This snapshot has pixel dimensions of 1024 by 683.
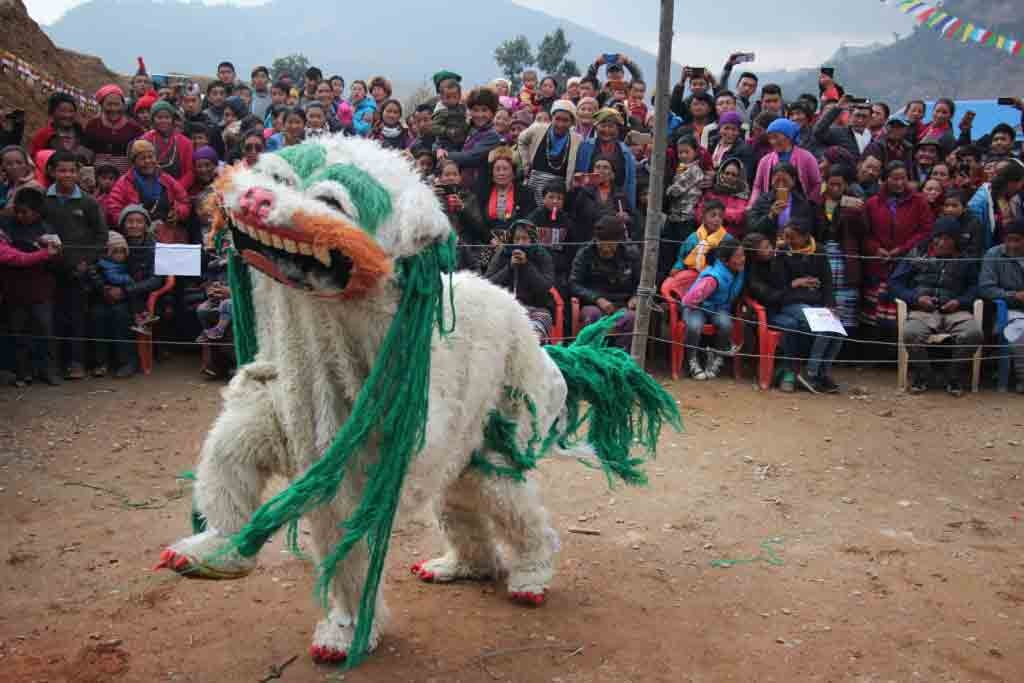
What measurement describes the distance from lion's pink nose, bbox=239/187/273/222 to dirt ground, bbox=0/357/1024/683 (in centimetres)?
164

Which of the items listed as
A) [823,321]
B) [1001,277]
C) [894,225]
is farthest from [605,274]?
[1001,277]

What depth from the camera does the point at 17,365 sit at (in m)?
6.20

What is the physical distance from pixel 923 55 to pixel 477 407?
58.4 metres

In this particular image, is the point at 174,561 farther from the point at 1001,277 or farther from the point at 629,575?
the point at 1001,277

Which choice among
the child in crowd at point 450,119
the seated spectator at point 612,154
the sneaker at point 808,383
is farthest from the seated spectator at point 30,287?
the sneaker at point 808,383

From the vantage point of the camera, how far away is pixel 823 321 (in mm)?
6598

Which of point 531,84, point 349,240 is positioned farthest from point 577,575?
point 531,84

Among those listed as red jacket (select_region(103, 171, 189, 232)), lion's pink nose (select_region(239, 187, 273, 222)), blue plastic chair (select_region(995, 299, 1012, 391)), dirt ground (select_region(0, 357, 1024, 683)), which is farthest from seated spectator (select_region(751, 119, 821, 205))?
lion's pink nose (select_region(239, 187, 273, 222))

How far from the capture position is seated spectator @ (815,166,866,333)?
23.3 feet

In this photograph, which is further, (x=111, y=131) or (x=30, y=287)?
(x=111, y=131)

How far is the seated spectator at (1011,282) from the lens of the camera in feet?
21.8

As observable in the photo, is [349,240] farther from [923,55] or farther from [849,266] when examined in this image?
[923,55]

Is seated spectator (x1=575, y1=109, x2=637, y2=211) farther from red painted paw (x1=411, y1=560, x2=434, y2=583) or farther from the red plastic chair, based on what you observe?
red painted paw (x1=411, y1=560, x2=434, y2=583)

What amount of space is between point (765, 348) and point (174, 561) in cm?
509
